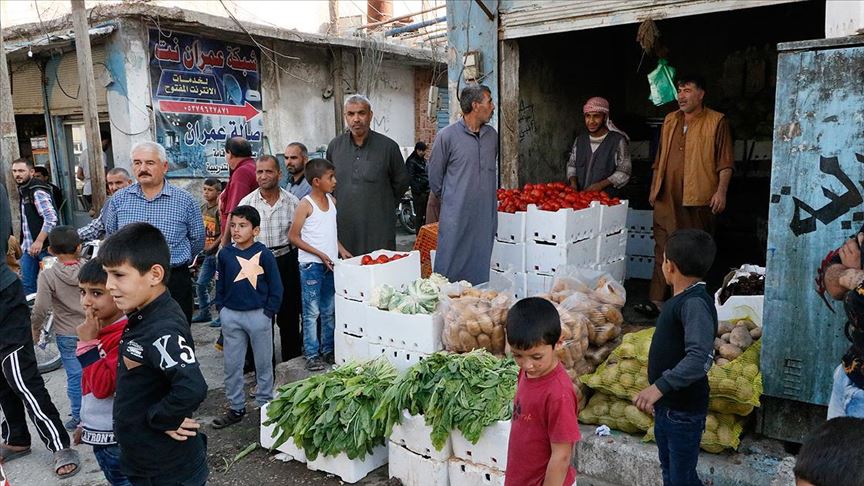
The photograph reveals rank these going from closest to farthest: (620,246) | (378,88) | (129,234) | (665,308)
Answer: (129,234) < (665,308) < (620,246) < (378,88)

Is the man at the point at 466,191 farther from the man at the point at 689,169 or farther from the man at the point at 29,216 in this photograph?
the man at the point at 29,216

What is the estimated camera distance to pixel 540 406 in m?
2.34

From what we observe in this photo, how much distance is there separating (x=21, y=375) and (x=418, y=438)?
2.58m

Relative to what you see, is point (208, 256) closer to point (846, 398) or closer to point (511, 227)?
point (511, 227)

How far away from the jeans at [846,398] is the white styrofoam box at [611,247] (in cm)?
363

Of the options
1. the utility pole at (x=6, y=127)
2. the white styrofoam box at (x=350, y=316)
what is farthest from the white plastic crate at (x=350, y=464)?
the utility pole at (x=6, y=127)

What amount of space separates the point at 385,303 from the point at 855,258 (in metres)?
2.81

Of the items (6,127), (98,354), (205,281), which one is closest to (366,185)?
(98,354)

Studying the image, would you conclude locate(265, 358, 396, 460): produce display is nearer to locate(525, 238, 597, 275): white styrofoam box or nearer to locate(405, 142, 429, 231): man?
locate(525, 238, 597, 275): white styrofoam box

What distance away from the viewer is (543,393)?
2342 mm

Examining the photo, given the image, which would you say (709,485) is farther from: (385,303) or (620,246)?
(620,246)

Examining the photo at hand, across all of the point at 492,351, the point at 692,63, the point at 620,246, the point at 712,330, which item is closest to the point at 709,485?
the point at 712,330

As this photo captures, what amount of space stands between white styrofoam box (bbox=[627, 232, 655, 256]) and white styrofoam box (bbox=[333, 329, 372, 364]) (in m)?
4.52

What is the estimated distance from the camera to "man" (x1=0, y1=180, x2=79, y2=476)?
157 inches
